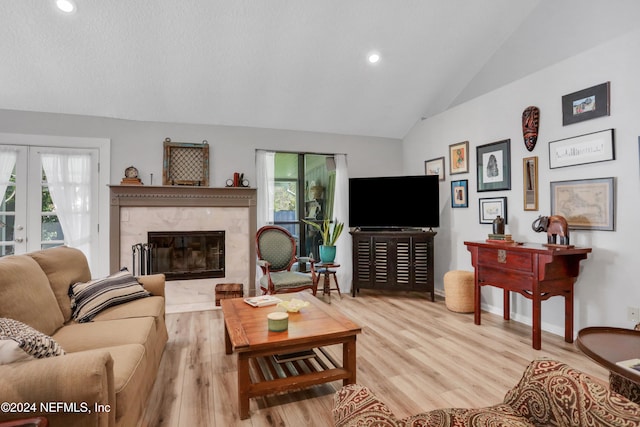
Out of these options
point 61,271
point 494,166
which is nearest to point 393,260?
point 494,166

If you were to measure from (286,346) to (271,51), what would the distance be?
314 centimetres

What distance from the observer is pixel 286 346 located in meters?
1.95

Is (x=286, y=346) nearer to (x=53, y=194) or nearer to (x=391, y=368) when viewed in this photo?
(x=391, y=368)

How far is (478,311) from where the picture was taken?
3490mm

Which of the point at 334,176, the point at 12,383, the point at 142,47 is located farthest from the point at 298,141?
the point at 12,383

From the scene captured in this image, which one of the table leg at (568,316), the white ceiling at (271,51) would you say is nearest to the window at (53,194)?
the white ceiling at (271,51)

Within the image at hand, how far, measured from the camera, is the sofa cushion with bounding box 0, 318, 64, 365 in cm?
123

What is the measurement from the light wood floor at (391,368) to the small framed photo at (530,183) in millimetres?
1254

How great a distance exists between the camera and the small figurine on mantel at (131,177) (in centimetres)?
410

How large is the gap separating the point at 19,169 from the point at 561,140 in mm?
5840

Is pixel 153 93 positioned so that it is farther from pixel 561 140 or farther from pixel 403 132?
pixel 561 140

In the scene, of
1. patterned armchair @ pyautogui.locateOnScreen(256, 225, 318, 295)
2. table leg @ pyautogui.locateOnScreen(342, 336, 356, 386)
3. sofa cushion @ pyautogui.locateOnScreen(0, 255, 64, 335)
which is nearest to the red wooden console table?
table leg @ pyautogui.locateOnScreen(342, 336, 356, 386)

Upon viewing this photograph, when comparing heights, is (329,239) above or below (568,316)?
above

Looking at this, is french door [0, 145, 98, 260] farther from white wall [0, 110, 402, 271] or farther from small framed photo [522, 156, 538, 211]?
small framed photo [522, 156, 538, 211]
